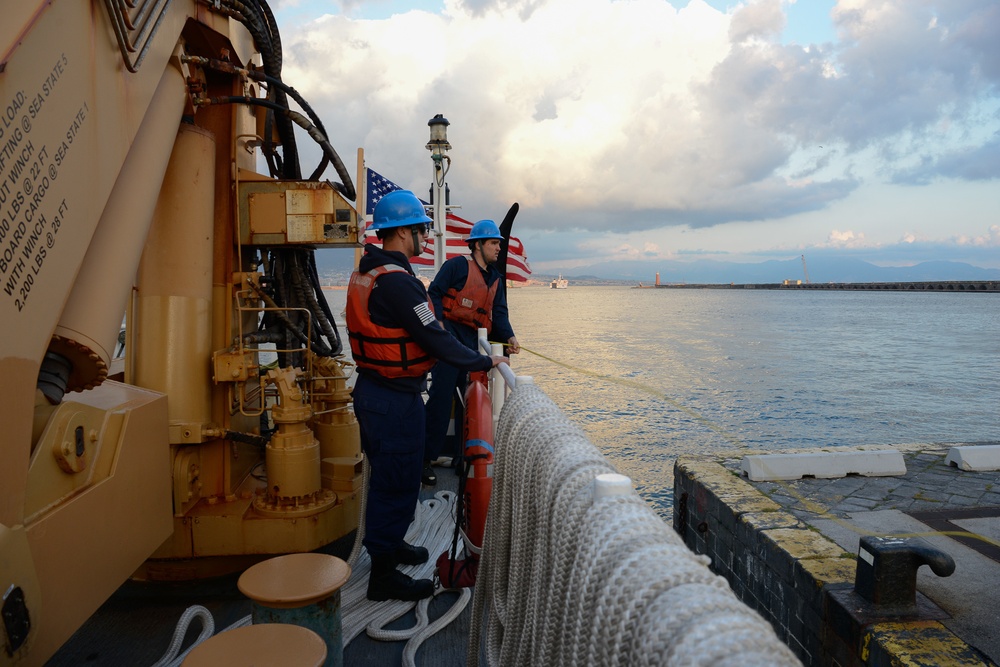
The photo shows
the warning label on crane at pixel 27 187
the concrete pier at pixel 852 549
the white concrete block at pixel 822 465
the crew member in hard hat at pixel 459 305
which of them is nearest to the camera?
the warning label on crane at pixel 27 187

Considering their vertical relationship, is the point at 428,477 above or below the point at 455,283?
below

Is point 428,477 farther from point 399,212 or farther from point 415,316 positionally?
point 399,212

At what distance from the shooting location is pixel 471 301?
5.79m

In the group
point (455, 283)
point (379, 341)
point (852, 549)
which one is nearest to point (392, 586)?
point (379, 341)

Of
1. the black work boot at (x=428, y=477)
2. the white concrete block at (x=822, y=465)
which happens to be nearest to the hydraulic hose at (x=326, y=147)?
the black work boot at (x=428, y=477)

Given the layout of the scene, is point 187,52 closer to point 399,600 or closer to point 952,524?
point 399,600

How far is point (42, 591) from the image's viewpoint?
200cm

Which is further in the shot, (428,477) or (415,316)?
(428,477)

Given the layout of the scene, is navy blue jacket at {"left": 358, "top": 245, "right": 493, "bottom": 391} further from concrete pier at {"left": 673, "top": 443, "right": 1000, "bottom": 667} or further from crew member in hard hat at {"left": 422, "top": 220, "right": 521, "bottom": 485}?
crew member in hard hat at {"left": 422, "top": 220, "right": 521, "bottom": 485}

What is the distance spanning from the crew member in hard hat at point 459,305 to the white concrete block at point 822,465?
2089mm

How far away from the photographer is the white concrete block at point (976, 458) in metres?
4.93

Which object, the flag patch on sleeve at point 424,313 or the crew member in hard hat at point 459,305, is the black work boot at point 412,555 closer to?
the flag patch on sleeve at point 424,313

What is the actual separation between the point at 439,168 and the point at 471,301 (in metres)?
3.44

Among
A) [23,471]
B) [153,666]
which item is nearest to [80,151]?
[23,471]
